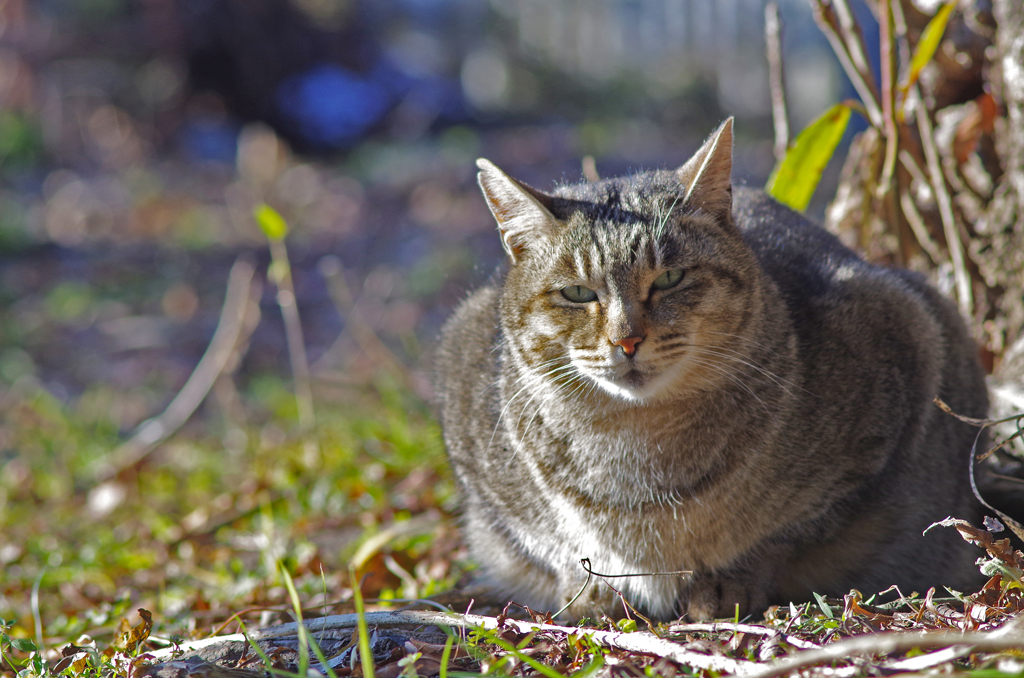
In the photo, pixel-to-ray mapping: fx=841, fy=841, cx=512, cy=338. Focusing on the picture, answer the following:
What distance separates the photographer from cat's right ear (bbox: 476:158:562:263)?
6.76 feet

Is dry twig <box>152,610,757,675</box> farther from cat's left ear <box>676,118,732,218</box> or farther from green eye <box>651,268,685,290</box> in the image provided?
cat's left ear <box>676,118,732,218</box>

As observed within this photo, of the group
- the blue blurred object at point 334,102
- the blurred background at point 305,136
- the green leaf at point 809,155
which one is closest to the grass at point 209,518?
the blurred background at point 305,136

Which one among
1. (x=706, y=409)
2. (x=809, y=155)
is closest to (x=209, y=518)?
(x=706, y=409)

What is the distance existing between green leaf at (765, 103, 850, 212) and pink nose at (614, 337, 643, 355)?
113 centimetres

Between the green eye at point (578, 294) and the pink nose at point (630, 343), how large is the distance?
0.57 ft

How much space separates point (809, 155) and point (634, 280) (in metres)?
1.11

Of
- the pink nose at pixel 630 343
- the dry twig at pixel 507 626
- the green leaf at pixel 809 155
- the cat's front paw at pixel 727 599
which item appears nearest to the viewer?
the dry twig at pixel 507 626

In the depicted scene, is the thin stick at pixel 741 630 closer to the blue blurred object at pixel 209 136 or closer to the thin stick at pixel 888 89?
the thin stick at pixel 888 89

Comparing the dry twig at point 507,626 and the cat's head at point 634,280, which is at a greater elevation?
the cat's head at point 634,280

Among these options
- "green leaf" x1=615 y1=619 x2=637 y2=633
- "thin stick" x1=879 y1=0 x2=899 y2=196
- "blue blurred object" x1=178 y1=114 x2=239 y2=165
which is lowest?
"green leaf" x1=615 y1=619 x2=637 y2=633

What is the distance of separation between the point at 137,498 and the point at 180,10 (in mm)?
7605

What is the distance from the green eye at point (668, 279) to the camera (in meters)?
1.97

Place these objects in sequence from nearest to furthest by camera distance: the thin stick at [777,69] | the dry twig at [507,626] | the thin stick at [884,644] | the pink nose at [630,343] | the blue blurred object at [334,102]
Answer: the thin stick at [884,644], the dry twig at [507,626], the pink nose at [630,343], the thin stick at [777,69], the blue blurred object at [334,102]

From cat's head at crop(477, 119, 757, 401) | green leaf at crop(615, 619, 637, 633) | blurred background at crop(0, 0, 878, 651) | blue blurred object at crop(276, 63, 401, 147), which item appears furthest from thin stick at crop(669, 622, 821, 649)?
blue blurred object at crop(276, 63, 401, 147)
